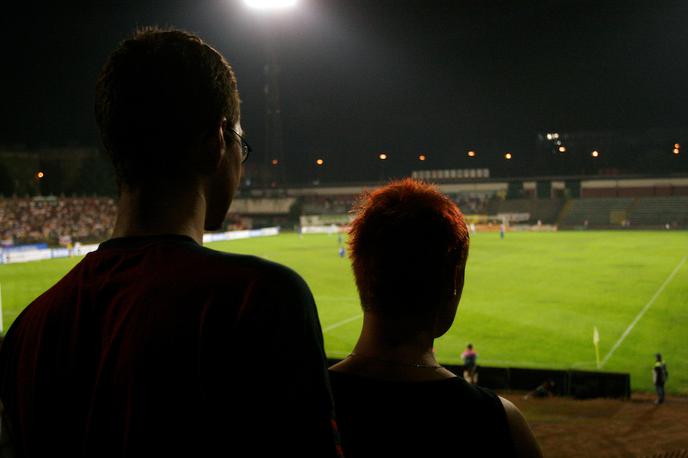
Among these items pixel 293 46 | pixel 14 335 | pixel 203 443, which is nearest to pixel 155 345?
pixel 203 443

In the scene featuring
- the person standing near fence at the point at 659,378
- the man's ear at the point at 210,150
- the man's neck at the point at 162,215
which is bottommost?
the person standing near fence at the point at 659,378

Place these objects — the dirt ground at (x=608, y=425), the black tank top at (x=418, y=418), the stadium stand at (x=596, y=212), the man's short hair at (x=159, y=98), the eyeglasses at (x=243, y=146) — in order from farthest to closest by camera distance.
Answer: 1. the stadium stand at (x=596, y=212)
2. the dirt ground at (x=608, y=425)
3. the black tank top at (x=418, y=418)
4. the eyeglasses at (x=243, y=146)
5. the man's short hair at (x=159, y=98)

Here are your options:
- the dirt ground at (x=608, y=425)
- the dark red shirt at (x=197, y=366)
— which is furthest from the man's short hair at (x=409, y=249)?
the dirt ground at (x=608, y=425)

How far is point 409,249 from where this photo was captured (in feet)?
7.12

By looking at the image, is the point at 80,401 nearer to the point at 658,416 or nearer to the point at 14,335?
the point at 14,335

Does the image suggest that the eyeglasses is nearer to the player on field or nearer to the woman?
the player on field

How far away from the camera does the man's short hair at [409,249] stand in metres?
2.17

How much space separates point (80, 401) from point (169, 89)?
2.39ft

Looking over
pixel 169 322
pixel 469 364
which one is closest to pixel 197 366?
pixel 169 322

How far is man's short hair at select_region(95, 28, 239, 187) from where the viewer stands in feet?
5.21

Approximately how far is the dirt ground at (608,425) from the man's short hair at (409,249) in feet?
28.9

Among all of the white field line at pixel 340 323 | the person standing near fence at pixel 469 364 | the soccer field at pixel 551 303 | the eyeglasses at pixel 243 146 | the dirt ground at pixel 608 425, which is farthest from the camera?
the white field line at pixel 340 323

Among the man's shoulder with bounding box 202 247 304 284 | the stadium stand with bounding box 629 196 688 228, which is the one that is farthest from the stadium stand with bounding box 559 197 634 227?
the man's shoulder with bounding box 202 247 304 284

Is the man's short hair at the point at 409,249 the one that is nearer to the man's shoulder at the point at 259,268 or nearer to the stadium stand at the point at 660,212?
the man's shoulder at the point at 259,268
